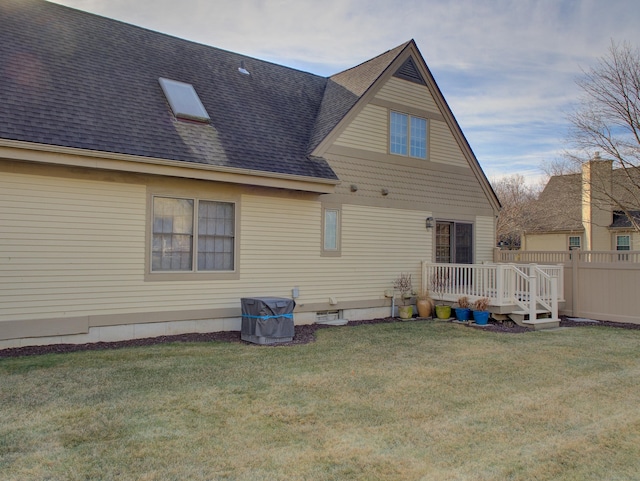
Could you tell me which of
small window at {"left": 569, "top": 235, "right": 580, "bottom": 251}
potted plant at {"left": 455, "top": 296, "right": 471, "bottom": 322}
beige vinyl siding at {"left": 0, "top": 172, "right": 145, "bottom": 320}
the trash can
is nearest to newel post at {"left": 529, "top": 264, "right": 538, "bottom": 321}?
potted plant at {"left": 455, "top": 296, "right": 471, "bottom": 322}

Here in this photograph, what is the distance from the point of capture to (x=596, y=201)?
20.9m

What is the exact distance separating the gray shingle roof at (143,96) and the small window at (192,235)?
917 mm

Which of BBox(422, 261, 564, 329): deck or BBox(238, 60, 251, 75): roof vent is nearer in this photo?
BBox(422, 261, 564, 329): deck

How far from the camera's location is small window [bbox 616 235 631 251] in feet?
74.6

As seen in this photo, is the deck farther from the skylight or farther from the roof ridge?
the skylight

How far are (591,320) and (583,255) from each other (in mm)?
1570

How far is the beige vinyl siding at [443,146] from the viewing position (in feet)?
40.8

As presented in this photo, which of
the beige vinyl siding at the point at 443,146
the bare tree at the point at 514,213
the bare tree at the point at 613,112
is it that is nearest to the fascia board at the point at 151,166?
the beige vinyl siding at the point at 443,146

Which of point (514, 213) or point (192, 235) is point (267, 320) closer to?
point (192, 235)

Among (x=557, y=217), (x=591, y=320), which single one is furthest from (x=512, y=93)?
(x=557, y=217)

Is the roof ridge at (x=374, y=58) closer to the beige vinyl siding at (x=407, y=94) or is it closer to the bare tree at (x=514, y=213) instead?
the beige vinyl siding at (x=407, y=94)

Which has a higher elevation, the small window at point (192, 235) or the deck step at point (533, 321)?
the small window at point (192, 235)

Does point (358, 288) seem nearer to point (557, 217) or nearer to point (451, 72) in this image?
point (451, 72)

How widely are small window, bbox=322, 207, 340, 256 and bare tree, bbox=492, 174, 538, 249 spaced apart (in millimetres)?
20248
